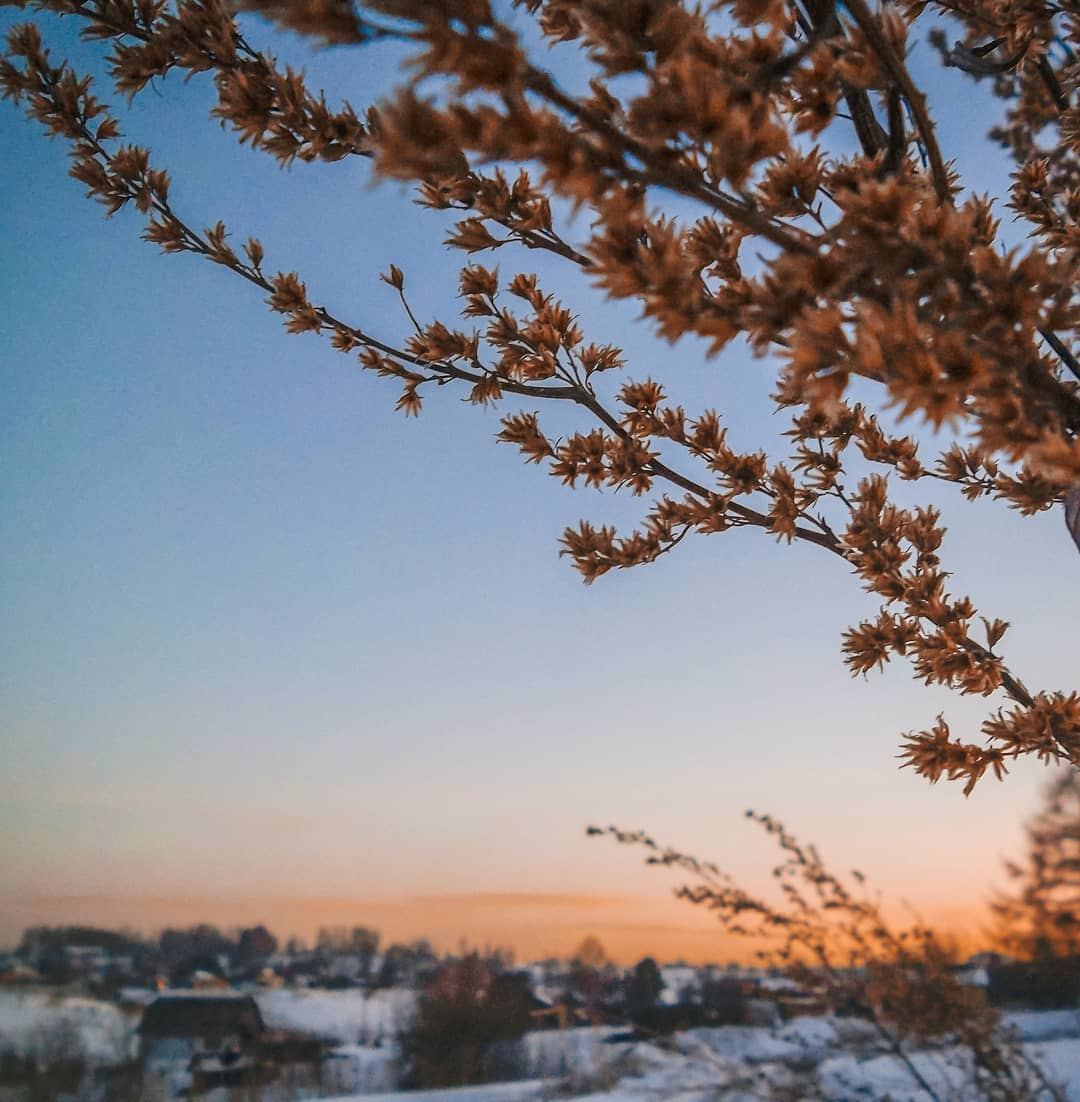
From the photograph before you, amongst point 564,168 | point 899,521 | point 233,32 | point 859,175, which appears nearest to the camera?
point 564,168

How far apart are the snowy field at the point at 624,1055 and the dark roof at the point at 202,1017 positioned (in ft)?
0.22

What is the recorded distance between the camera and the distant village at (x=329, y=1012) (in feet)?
8.31

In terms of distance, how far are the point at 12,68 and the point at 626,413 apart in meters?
0.75

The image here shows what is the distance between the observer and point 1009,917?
262 centimetres

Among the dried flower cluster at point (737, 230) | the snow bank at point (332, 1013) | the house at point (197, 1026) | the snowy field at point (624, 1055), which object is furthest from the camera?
the snow bank at point (332, 1013)

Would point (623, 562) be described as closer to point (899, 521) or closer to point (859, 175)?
point (899, 521)

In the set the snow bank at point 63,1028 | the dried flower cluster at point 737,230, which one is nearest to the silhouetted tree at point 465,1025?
the snow bank at point 63,1028

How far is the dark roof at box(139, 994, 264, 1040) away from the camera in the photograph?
269 centimetres

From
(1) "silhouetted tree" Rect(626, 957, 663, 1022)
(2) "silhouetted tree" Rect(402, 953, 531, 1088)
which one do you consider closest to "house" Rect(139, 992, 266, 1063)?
(2) "silhouetted tree" Rect(402, 953, 531, 1088)

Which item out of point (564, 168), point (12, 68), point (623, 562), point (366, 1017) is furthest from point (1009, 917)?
point (12, 68)

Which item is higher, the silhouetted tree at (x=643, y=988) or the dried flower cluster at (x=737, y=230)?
the dried flower cluster at (x=737, y=230)

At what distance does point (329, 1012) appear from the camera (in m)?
2.87

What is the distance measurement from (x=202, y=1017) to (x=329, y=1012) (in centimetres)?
45

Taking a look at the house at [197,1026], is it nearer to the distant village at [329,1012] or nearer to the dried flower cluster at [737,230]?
the distant village at [329,1012]
